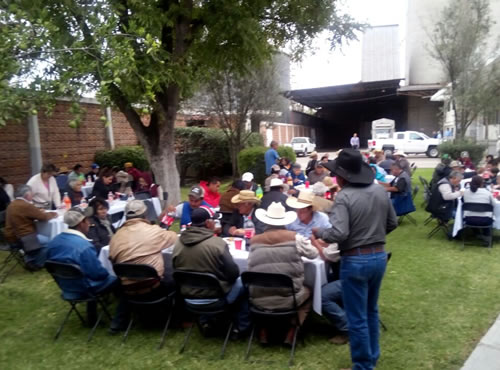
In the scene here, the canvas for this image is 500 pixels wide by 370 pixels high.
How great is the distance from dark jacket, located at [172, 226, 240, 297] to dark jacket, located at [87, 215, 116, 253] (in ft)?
6.12

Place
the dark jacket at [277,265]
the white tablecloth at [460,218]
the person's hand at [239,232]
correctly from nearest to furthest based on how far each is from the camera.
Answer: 1. the dark jacket at [277,265]
2. the person's hand at [239,232]
3. the white tablecloth at [460,218]

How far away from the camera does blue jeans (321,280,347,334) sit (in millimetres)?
4059

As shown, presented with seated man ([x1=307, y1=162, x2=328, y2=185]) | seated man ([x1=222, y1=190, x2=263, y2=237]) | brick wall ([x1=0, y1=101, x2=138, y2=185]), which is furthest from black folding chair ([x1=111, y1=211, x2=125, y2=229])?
seated man ([x1=307, y1=162, x2=328, y2=185])

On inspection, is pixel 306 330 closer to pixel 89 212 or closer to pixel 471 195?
pixel 89 212

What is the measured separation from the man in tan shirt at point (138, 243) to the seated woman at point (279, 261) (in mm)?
1045

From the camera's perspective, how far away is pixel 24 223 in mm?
6227

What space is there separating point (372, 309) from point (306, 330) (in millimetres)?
1150

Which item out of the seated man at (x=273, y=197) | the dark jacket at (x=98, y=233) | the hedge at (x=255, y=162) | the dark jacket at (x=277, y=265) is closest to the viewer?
the dark jacket at (x=277, y=265)

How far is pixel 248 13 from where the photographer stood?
27.3ft

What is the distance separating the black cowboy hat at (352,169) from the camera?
10.6 ft

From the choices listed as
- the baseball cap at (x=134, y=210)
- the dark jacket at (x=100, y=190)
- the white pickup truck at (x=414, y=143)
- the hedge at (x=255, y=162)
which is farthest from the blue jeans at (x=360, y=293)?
the white pickup truck at (x=414, y=143)

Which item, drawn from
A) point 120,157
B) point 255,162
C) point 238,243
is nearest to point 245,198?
point 238,243

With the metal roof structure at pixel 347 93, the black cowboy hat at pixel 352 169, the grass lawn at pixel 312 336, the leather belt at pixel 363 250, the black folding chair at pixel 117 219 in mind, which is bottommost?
the grass lawn at pixel 312 336

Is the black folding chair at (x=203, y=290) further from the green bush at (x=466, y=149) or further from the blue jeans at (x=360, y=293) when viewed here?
the green bush at (x=466, y=149)
